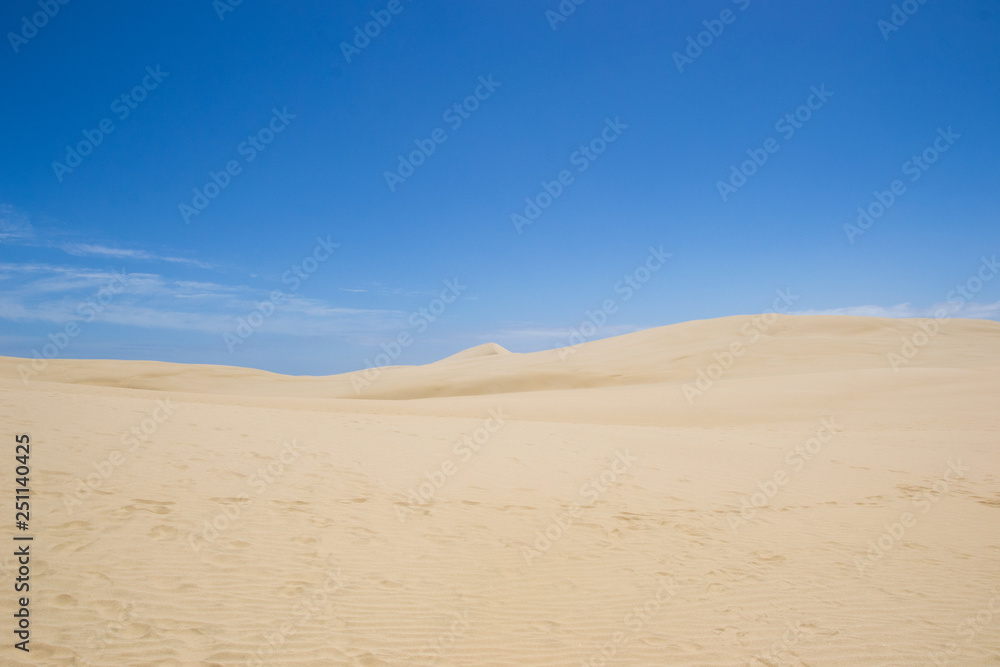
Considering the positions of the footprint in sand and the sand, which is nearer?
the sand

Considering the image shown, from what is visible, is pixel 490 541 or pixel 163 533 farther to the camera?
pixel 490 541

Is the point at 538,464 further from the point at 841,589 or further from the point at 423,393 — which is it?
the point at 423,393

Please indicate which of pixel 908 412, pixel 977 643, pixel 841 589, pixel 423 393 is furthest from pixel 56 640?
pixel 423 393

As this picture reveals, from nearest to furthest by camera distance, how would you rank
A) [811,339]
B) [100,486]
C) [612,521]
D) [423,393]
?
[100,486], [612,521], [423,393], [811,339]

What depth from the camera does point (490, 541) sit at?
21.7 ft

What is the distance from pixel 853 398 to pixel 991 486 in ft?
33.1

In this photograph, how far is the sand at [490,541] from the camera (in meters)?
4.37

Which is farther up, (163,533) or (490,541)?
(163,533)

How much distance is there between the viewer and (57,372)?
34750 mm

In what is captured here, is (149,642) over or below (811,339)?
below

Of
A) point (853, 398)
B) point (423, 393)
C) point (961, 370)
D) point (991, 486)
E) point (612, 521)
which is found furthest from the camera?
point (423, 393)

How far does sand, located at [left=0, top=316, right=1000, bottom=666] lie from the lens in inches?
172

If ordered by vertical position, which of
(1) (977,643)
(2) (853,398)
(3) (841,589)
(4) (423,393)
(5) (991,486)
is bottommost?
(1) (977,643)

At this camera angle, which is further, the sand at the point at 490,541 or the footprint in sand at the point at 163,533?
the footprint in sand at the point at 163,533
